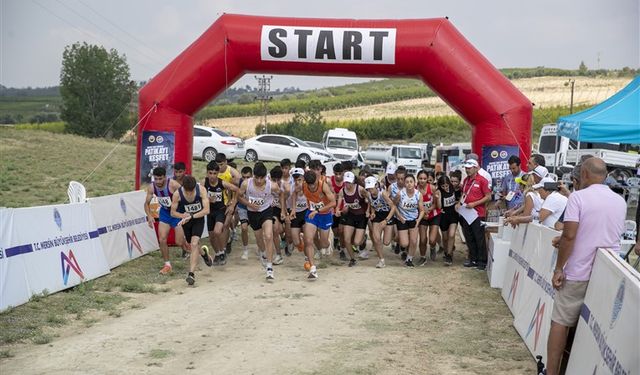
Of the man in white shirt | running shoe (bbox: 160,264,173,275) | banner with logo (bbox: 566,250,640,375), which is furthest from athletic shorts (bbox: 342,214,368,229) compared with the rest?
banner with logo (bbox: 566,250,640,375)

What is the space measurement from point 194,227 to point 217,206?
1.44 meters

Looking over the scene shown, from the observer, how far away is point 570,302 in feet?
19.0

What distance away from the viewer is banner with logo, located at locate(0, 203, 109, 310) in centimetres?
864

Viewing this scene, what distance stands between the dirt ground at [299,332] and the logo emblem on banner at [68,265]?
0.98 meters

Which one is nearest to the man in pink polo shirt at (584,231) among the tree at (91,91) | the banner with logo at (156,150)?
the banner with logo at (156,150)

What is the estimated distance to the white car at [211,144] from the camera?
3192 cm

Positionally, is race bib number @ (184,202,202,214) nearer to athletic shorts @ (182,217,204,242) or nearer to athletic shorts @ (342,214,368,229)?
athletic shorts @ (182,217,204,242)

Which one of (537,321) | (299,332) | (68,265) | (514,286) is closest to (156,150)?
(68,265)

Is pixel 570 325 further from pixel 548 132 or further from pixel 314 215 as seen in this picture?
pixel 548 132

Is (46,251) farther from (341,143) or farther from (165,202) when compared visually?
(341,143)

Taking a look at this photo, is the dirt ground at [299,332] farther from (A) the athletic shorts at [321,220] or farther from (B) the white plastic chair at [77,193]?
(B) the white plastic chair at [77,193]

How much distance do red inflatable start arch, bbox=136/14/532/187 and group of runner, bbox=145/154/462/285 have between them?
1.20m

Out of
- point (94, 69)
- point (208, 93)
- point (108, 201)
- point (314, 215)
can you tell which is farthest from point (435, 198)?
point (94, 69)

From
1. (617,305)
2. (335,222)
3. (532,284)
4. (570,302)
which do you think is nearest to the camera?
Answer: (617,305)
